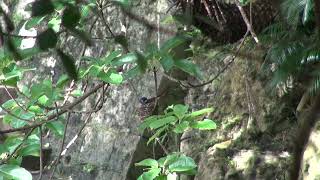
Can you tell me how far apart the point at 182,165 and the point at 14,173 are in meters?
0.60

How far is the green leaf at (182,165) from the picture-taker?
1869 mm

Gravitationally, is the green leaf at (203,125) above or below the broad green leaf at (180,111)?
below

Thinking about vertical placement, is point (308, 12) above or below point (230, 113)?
above

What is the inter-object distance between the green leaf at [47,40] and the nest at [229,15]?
192 centimetres

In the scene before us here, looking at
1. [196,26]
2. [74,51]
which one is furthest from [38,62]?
[196,26]

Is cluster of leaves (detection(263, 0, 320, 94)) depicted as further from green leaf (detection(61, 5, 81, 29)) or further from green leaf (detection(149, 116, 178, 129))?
green leaf (detection(61, 5, 81, 29))

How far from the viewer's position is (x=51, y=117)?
217cm

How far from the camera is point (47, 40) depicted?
0.87 metres

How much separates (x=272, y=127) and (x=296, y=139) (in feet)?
6.77

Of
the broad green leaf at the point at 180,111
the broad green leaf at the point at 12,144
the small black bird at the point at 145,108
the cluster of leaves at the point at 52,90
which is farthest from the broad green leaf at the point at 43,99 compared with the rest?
the small black bird at the point at 145,108

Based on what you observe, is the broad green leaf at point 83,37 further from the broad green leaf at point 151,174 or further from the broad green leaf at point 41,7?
the broad green leaf at point 151,174

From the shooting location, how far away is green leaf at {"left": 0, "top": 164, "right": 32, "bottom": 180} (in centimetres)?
183

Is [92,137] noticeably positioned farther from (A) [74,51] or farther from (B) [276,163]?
(B) [276,163]

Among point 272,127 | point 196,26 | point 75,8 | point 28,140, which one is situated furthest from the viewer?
point 196,26
